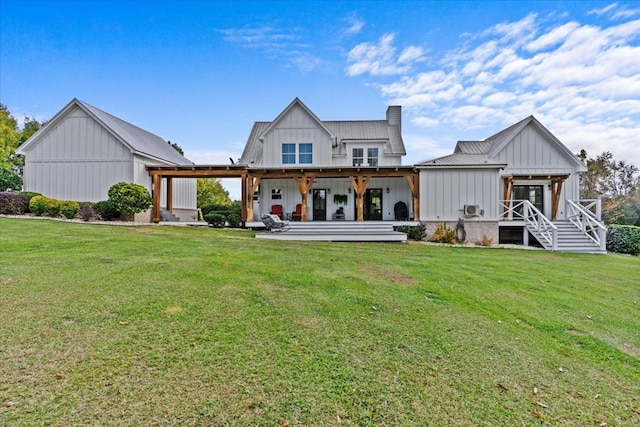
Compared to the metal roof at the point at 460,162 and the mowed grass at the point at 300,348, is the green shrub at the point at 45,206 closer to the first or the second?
the mowed grass at the point at 300,348

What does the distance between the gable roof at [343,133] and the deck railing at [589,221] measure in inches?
379

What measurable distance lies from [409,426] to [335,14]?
767 inches

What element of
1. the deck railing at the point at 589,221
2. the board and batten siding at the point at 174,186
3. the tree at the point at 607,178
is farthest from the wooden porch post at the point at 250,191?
the tree at the point at 607,178

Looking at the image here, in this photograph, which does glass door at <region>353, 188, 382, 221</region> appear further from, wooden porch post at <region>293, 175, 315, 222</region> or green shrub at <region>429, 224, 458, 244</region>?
green shrub at <region>429, 224, 458, 244</region>

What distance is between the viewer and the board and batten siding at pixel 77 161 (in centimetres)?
1795

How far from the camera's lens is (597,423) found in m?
2.72

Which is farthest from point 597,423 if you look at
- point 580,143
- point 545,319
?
point 580,143

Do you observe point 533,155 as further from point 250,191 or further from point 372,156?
point 250,191

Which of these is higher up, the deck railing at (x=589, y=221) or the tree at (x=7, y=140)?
the tree at (x=7, y=140)

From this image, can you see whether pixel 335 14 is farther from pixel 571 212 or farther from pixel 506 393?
pixel 506 393

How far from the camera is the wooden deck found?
14117 mm

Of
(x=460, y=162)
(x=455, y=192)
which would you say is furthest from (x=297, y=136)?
(x=455, y=192)

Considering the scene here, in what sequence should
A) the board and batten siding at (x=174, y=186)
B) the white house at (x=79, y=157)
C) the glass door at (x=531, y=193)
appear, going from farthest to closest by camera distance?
the glass door at (x=531, y=193) < the board and batten siding at (x=174, y=186) < the white house at (x=79, y=157)

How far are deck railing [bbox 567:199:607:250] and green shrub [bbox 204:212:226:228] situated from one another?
17.6 metres
